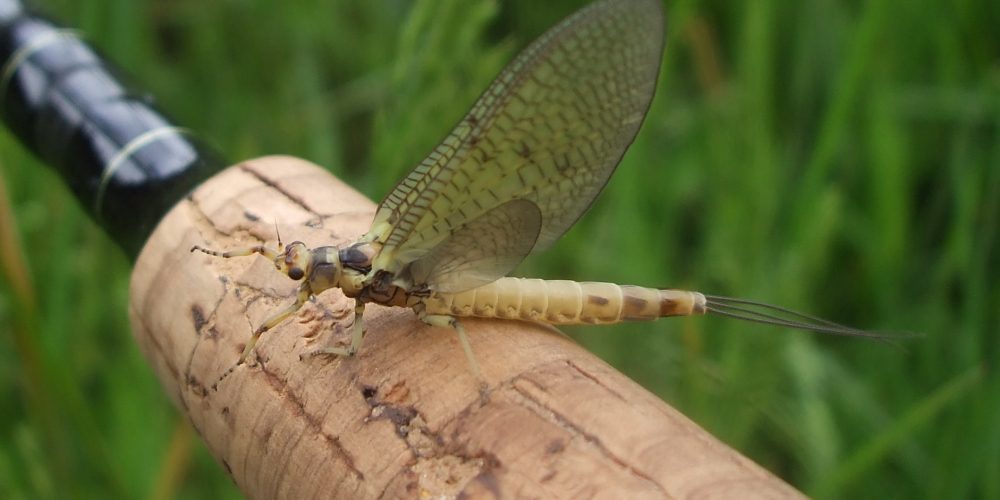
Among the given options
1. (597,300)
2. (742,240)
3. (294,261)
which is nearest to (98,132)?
(294,261)

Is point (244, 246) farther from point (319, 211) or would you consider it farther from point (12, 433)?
point (12, 433)

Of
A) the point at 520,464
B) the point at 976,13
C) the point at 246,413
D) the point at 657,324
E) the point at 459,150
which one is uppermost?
the point at 976,13

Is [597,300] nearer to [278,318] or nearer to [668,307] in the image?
[668,307]

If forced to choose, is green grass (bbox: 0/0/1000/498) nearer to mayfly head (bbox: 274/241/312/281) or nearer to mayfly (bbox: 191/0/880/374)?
mayfly (bbox: 191/0/880/374)

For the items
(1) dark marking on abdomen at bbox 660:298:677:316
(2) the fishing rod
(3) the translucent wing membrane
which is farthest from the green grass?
(3) the translucent wing membrane

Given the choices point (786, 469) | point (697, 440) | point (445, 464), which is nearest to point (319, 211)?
point (445, 464)

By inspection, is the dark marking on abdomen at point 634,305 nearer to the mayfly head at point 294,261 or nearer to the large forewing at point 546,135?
the large forewing at point 546,135
